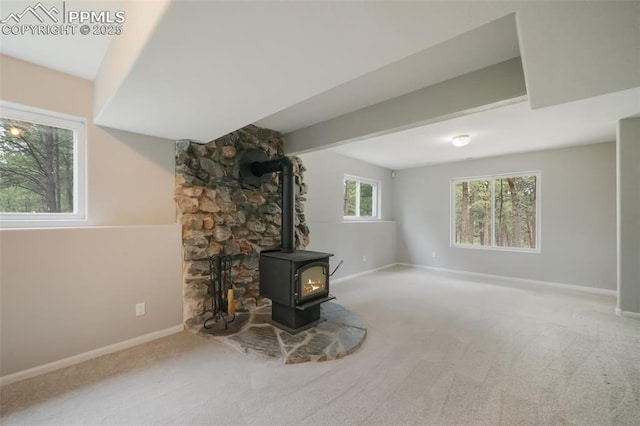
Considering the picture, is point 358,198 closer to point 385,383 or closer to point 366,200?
point 366,200

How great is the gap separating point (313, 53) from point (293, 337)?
95.8 inches

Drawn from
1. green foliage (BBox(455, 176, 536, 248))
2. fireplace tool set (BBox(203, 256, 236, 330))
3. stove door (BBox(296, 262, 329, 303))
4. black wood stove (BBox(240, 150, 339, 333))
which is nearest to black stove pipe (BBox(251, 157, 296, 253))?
black wood stove (BBox(240, 150, 339, 333))

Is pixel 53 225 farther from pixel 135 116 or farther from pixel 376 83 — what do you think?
pixel 376 83

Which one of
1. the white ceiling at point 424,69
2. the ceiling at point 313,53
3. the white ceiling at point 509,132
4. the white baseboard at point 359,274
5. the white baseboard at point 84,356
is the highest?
the white ceiling at point 424,69

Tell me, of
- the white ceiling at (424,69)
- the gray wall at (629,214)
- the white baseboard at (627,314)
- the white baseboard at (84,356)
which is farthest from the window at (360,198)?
the white baseboard at (627,314)

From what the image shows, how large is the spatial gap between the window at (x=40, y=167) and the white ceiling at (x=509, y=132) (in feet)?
11.7

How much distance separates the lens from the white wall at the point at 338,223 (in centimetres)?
457

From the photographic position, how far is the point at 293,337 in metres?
2.60

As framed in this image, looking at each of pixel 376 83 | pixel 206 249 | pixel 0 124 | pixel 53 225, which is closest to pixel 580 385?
pixel 376 83

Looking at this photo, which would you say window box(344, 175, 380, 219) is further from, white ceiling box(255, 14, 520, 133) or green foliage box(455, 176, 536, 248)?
white ceiling box(255, 14, 520, 133)

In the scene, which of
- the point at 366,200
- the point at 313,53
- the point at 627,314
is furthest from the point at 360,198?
the point at 313,53

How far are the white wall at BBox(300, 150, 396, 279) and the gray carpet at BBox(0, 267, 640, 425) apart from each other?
2.00m

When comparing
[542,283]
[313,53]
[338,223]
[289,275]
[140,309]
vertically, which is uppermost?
[313,53]

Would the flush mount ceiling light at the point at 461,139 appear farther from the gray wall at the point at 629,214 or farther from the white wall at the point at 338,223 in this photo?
the white wall at the point at 338,223
